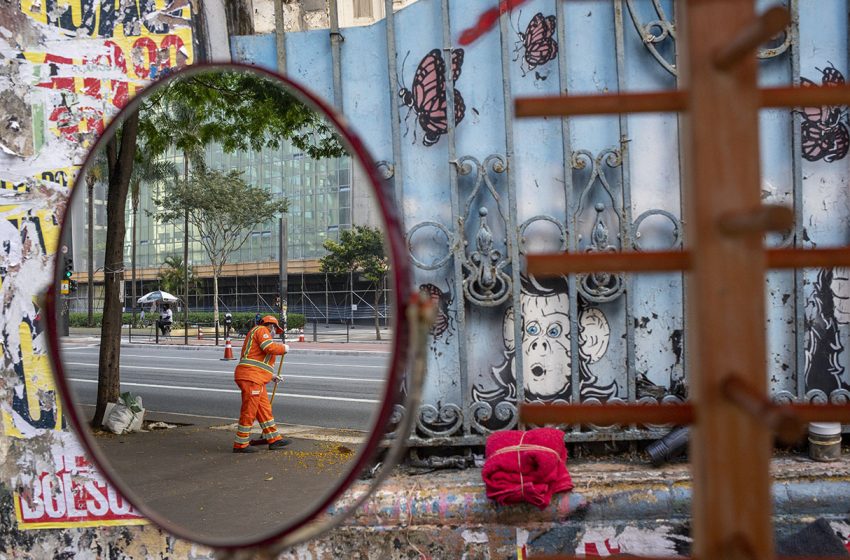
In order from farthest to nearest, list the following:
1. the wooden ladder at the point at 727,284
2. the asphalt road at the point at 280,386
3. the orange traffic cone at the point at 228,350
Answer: the orange traffic cone at the point at 228,350
the asphalt road at the point at 280,386
the wooden ladder at the point at 727,284

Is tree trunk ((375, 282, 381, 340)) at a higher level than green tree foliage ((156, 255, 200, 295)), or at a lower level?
lower

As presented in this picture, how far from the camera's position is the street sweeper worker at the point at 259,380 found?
1893mm

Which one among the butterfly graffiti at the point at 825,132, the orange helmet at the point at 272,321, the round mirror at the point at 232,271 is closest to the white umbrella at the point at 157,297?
the round mirror at the point at 232,271

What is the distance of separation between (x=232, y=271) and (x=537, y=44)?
72.5 inches

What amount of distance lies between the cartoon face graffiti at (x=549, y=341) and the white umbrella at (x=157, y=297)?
4.91 feet

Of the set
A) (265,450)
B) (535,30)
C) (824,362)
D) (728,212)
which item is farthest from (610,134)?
(728,212)

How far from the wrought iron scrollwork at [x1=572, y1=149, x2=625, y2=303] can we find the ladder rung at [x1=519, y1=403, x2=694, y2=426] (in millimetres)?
2065

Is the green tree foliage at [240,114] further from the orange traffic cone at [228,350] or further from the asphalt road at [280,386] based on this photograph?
the orange traffic cone at [228,350]

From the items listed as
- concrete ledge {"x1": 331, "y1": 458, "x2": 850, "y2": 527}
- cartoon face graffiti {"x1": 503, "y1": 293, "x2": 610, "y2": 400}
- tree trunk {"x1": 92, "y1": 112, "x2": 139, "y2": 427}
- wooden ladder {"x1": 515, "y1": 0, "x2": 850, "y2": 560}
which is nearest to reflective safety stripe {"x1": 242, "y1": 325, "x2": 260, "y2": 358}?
tree trunk {"x1": 92, "y1": 112, "x2": 139, "y2": 427}

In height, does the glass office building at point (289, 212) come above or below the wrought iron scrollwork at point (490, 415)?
above

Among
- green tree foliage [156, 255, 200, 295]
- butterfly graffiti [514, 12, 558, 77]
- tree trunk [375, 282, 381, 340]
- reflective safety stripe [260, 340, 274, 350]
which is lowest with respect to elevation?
reflective safety stripe [260, 340, 274, 350]

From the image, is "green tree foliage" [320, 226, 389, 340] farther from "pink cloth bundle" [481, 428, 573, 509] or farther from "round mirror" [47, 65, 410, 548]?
"pink cloth bundle" [481, 428, 573, 509]

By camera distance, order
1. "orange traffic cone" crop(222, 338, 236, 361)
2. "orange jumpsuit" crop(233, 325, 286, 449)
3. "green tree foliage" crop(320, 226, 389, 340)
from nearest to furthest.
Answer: "green tree foliage" crop(320, 226, 389, 340) → "orange jumpsuit" crop(233, 325, 286, 449) → "orange traffic cone" crop(222, 338, 236, 361)

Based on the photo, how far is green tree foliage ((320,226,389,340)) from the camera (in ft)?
4.33
